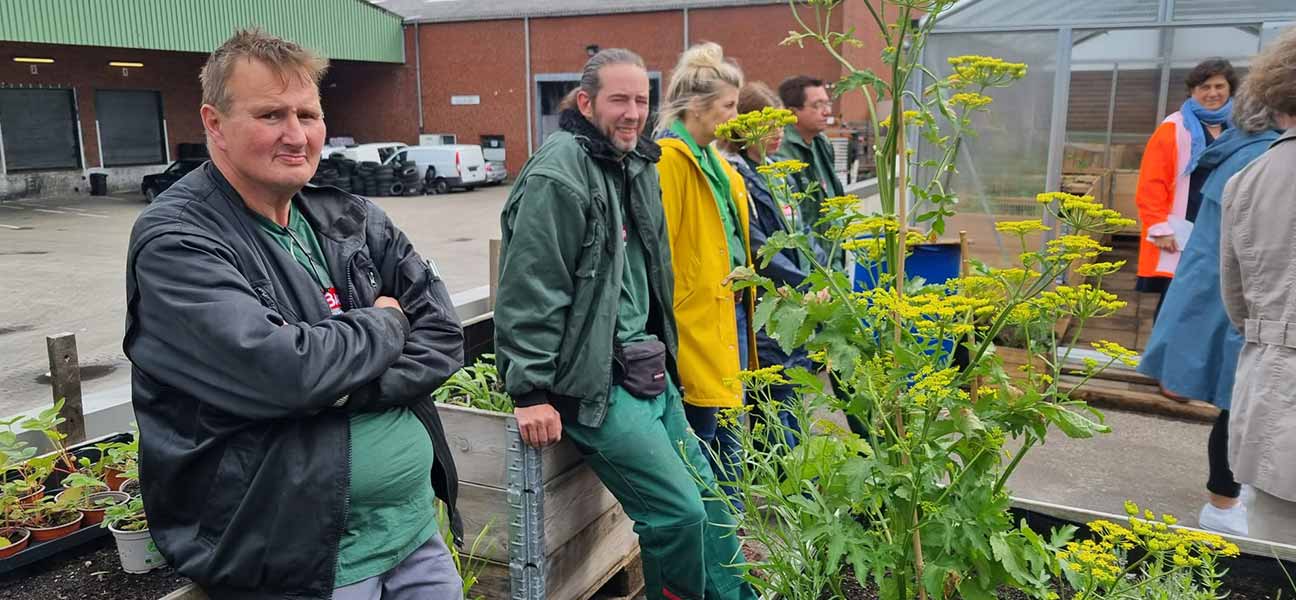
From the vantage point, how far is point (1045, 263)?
69.1 inches

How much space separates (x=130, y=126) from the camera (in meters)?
28.3

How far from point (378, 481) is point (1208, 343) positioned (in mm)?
3575

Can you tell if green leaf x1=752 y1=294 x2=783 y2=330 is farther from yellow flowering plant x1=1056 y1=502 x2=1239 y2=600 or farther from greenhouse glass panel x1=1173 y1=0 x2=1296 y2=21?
greenhouse glass panel x1=1173 y1=0 x2=1296 y2=21

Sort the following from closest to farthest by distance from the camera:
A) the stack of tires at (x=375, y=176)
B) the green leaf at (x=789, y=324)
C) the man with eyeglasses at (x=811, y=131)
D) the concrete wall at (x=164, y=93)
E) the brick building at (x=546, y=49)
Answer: the green leaf at (x=789, y=324)
the man with eyeglasses at (x=811, y=131)
the concrete wall at (x=164, y=93)
the stack of tires at (x=375, y=176)
the brick building at (x=546, y=49)

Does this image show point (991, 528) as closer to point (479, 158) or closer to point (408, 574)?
point (408, 574)

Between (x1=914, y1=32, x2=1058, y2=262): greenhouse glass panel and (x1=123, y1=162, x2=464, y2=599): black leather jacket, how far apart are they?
592 cm

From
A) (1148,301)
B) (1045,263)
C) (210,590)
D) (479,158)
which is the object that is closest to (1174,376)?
(1045,263)

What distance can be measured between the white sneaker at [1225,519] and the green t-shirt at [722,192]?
2.34 meters

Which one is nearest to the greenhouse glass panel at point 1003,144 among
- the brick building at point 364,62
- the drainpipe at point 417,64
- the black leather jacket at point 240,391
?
the black leather jacket at point 240,391

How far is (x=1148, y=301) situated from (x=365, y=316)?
25.0 ft

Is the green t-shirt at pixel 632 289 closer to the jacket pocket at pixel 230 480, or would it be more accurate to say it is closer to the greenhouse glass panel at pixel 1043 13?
the jacket pocket at pixel 230 480

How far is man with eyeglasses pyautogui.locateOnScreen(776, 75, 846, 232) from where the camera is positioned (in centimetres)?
484

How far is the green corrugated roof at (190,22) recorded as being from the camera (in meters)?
21.9

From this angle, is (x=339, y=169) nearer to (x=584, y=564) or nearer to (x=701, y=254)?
(x=701, y=254)
